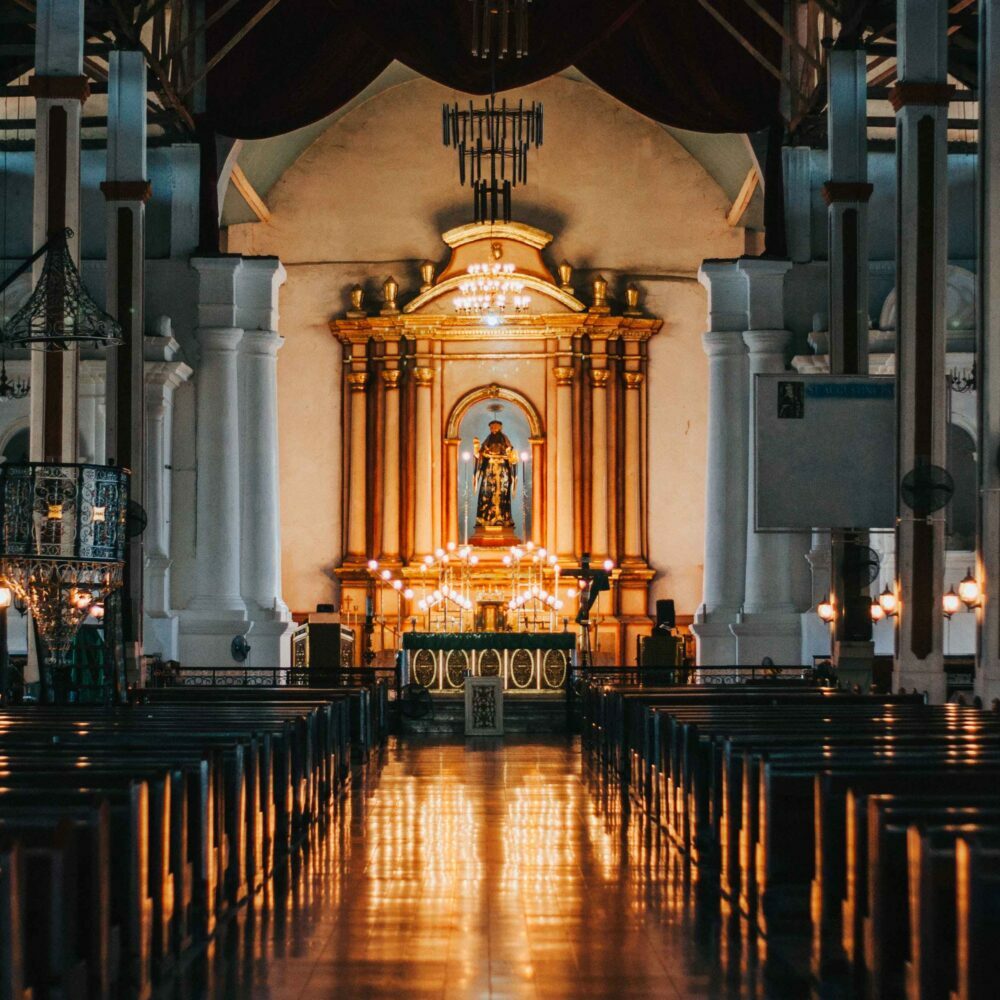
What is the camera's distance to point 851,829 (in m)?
5.42

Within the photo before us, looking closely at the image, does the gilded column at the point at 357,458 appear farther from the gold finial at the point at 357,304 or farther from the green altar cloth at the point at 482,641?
the green altar cloth at the point at 482,641

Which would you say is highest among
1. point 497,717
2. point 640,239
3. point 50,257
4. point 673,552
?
point 640,239

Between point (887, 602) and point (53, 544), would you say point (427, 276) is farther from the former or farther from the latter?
point (53, 544)

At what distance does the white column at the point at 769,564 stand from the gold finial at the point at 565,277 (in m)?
3.40

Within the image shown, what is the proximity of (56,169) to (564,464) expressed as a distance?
10.3 m

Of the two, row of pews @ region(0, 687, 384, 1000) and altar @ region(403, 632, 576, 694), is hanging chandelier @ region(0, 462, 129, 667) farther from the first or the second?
altar @ region(403, 632, 576, 694)

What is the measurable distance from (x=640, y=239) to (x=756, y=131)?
462cm

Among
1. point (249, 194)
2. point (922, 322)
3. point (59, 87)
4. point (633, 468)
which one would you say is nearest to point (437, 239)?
point (249, 194)

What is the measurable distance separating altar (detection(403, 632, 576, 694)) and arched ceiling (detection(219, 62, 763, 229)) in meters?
6.23

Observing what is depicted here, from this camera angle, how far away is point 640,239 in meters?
23.3

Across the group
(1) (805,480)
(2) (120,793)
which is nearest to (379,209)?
(1) (805,480)

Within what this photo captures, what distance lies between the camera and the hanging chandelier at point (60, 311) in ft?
37.2

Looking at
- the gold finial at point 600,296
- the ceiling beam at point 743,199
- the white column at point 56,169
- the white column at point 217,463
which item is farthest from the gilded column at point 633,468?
the white column at point 56,169

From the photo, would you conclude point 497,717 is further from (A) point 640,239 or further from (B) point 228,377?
(A) point 640,239
